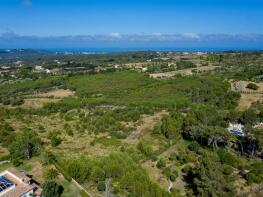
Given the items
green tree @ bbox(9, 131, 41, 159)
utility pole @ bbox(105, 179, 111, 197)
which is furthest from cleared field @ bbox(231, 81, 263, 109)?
green tree @ bbox(9, 131, 41, 159)

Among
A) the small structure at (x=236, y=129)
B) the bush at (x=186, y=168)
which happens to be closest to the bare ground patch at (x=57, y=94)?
the small structure at (x=236, y=129)

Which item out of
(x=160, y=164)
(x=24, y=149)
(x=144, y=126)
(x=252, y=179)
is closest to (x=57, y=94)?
(x=144, y=126)

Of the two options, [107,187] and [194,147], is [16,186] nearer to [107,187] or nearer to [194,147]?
[107,187]

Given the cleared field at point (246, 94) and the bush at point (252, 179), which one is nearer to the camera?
the bush at point (252, 179)

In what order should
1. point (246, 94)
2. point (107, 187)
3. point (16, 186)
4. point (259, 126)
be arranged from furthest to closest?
point (246, 94) → point (259, 126) → point (107, 187) → point (16, 186)

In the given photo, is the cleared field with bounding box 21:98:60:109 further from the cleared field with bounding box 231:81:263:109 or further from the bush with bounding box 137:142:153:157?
the cleared field with bounding box 231:81:263:109

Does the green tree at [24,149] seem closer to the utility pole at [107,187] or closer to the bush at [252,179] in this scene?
the utility pole at [107,187]
